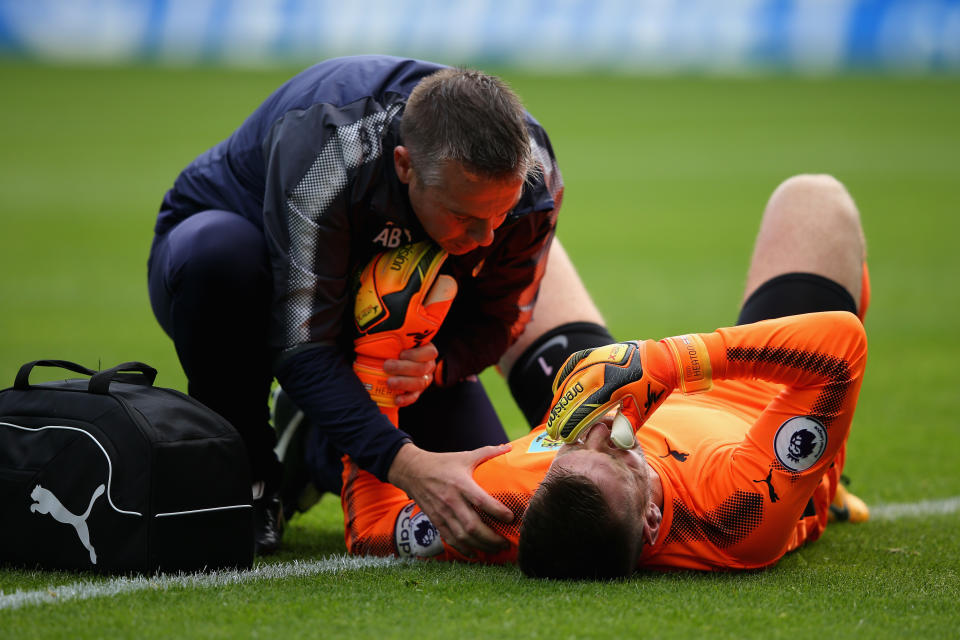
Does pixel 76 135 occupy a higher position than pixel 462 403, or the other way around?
pixel 462 403

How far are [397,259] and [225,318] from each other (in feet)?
1.84

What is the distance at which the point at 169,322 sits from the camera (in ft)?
12.3

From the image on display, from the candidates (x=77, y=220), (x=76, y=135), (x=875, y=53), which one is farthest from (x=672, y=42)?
(x=77, y=220)

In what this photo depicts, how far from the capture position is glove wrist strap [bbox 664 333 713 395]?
9.51ft

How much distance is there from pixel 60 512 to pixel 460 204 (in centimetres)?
134

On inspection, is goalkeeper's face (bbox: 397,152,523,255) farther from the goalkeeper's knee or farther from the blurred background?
the blurred background

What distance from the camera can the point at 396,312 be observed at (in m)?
3.42

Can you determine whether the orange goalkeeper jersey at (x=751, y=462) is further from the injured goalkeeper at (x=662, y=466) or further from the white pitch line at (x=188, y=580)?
the white pitch line at (x=188, y=580)

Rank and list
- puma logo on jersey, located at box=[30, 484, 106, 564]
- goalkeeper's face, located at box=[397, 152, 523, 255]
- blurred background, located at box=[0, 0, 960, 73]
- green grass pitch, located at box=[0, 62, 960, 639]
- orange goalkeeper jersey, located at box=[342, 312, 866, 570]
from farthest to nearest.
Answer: blurred background, located at box=[0, 0, 960, 73] → goalkeeper's face, located at box=[397, 152, 523, 255] → orange goalkeeper jersey, located at box=[342, 312, 866, 570] → puma logo on jersey, located at box=[30, 484, 106, 564] → green grass pitch, located at box=[0, 62, 960, 639]

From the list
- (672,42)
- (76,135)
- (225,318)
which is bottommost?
(76,135)

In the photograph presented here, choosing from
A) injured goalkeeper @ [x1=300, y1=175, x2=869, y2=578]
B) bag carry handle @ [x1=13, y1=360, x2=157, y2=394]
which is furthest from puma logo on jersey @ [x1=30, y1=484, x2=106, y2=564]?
injured goalkeeper @ [x1=300, y1=175, x2=869, y2=578]

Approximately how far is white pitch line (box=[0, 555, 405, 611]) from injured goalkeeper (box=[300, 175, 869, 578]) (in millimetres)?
132

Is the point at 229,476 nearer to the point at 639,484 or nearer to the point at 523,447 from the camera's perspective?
the point at 523,447

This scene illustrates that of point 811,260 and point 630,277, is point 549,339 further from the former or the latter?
point 630,277
